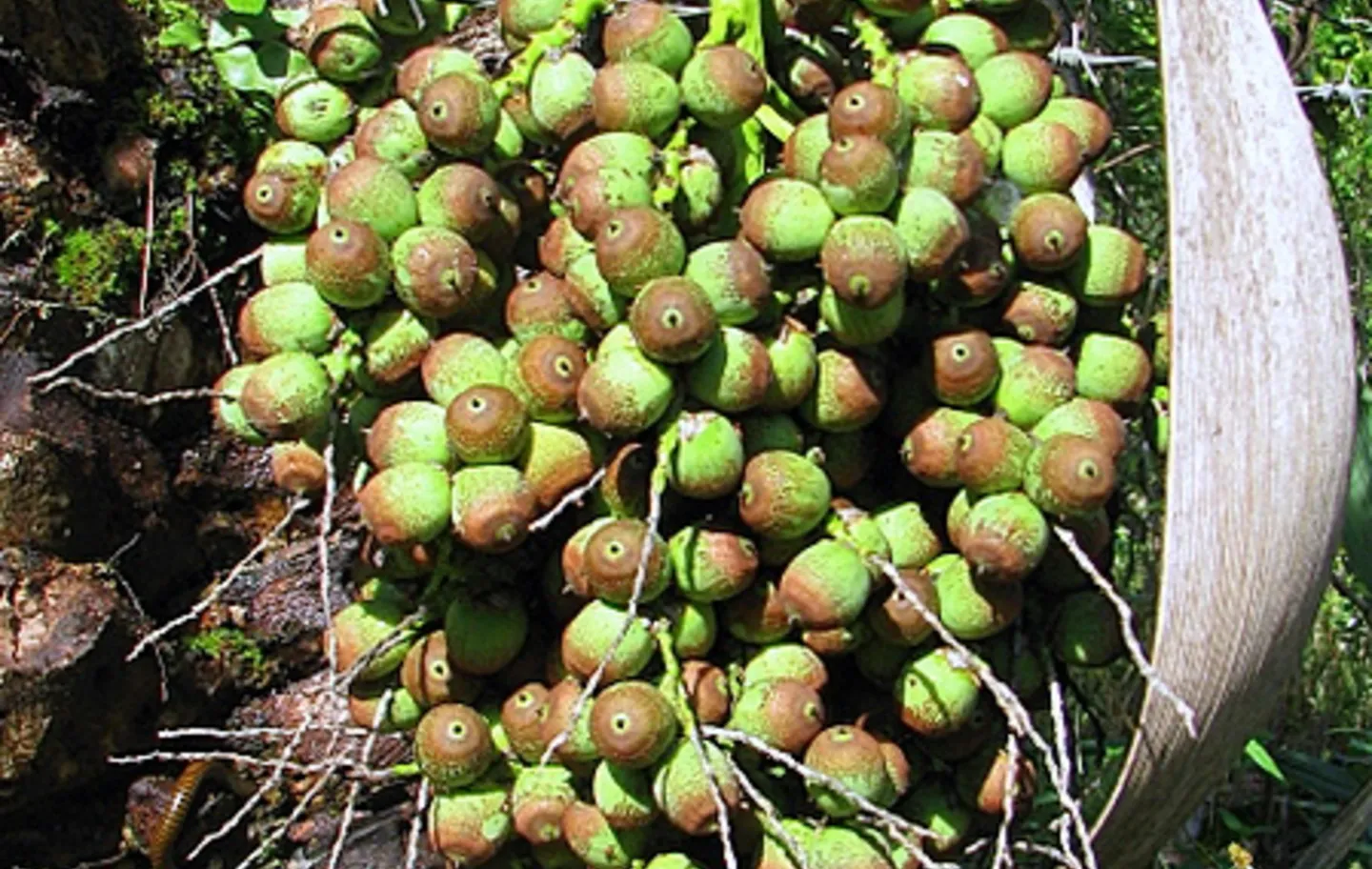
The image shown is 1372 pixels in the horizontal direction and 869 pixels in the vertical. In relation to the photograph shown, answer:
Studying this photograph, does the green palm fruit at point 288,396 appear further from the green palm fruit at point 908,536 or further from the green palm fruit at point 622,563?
the green palm fruit at point 908,536

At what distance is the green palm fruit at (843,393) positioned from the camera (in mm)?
992

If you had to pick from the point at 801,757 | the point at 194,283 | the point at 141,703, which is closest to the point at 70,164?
the point at 194,283

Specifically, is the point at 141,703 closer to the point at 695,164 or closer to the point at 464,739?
the point at 464,739

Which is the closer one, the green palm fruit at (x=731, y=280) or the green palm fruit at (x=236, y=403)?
the green palm fruit at (x=731, y=280)

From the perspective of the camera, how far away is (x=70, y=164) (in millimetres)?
1296

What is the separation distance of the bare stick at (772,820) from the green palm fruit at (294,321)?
1.16ft

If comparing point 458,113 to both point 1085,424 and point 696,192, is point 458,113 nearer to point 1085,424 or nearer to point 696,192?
point 696,192

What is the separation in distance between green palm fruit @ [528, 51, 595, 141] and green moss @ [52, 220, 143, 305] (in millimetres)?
444

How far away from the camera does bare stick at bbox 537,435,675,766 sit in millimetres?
901

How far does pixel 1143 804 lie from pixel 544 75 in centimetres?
62

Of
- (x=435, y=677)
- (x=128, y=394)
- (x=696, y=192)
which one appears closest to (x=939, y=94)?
(x=696, y=192)

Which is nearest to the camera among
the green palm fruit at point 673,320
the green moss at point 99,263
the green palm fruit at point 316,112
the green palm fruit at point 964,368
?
the green palm fruit at point 673,320

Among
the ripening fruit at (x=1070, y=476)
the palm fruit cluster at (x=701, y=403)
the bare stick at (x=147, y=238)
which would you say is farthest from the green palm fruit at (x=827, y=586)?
the bare stick at (x=147, y=238)

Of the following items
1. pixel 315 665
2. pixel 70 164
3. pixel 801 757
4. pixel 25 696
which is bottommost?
pixel 315 665
